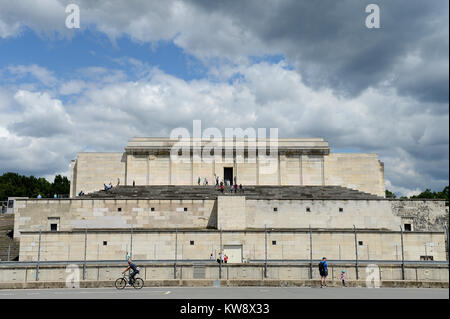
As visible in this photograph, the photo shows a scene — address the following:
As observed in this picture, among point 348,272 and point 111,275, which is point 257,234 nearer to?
point 348,272

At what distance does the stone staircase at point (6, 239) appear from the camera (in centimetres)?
3862

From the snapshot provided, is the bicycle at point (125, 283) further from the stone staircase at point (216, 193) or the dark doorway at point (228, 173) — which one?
the dark doorway at point (228, 173)

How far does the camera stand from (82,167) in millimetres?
59969

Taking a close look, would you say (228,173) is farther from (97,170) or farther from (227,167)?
(97,170)

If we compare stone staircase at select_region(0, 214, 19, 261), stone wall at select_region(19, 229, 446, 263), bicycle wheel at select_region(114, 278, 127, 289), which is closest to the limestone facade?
stone staircase at select_region(0, 214, 19, 261)

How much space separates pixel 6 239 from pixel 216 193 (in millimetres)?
21745

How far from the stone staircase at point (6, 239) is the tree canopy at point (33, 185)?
75.3 metres

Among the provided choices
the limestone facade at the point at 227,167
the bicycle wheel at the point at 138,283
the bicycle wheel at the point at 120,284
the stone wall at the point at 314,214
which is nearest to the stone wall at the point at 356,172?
the limestone facade at the point at 227,167

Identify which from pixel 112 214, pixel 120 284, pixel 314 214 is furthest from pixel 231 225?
pixel 120 284

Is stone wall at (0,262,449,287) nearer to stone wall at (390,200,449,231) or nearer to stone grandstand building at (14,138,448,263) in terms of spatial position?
stone grandstand building at (14,138,448,263)

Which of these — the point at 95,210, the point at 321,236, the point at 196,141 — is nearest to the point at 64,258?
the point at 95,210

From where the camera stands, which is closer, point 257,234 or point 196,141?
point 257,234

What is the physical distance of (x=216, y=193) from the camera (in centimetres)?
4744

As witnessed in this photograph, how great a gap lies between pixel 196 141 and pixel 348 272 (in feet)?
119
